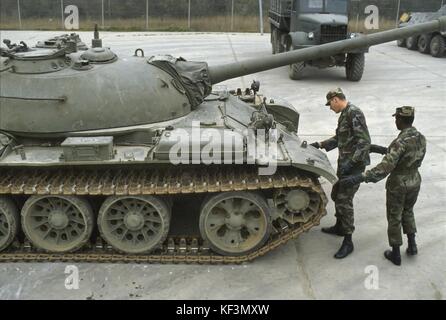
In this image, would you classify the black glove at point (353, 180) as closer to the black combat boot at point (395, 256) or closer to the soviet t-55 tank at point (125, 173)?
the soviet t-55 tank at point (125, 173)

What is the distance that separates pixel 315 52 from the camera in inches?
324

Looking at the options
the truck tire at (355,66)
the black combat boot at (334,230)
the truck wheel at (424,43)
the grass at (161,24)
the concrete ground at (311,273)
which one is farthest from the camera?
the grass at (161,24)

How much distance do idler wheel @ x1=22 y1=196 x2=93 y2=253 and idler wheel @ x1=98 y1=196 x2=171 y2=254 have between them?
253mm

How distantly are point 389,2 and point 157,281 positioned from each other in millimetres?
32942

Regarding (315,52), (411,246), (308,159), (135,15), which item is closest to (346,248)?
(411,246)

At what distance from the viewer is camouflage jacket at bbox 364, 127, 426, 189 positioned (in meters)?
6.36

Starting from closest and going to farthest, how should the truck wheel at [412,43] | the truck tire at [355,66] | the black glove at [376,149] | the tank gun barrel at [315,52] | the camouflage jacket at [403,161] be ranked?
the camouflage jacket at [403,161]
the black glove at [376,149]
the tank gun barrel at [315,52]
the truck tire at [355,66]
the truck wheel at [412,43]

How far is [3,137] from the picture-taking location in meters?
6.83

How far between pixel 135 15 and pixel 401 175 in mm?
31885

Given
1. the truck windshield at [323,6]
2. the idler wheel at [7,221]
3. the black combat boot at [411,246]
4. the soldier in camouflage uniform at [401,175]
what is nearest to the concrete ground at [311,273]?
the black combat boot at [411,246]

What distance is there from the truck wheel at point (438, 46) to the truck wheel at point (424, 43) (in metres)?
0.48

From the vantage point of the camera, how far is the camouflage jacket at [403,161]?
6363mm

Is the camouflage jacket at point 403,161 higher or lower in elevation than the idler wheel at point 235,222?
higher
